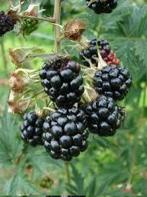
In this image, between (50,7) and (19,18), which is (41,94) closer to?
(19,18)

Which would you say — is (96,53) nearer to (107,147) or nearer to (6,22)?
(6,22)

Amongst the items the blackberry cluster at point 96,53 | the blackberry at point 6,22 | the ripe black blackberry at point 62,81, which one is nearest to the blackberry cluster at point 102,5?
the blackberry cluster at point 96,53

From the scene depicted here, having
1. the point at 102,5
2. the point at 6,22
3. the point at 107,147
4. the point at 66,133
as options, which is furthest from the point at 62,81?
the point at 107,147

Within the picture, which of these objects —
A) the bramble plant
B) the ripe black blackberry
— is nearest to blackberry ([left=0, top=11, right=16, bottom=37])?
the bramble plant

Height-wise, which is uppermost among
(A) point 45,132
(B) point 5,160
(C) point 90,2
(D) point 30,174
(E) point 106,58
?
(C) point 90,2

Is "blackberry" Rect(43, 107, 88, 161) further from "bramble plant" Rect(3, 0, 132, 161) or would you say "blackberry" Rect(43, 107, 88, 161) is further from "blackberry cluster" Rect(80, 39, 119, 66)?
"blackberry cluster" Rect(80, 39, 119, 66)

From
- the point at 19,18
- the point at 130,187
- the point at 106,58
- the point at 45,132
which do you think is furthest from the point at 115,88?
the point at 130,187
